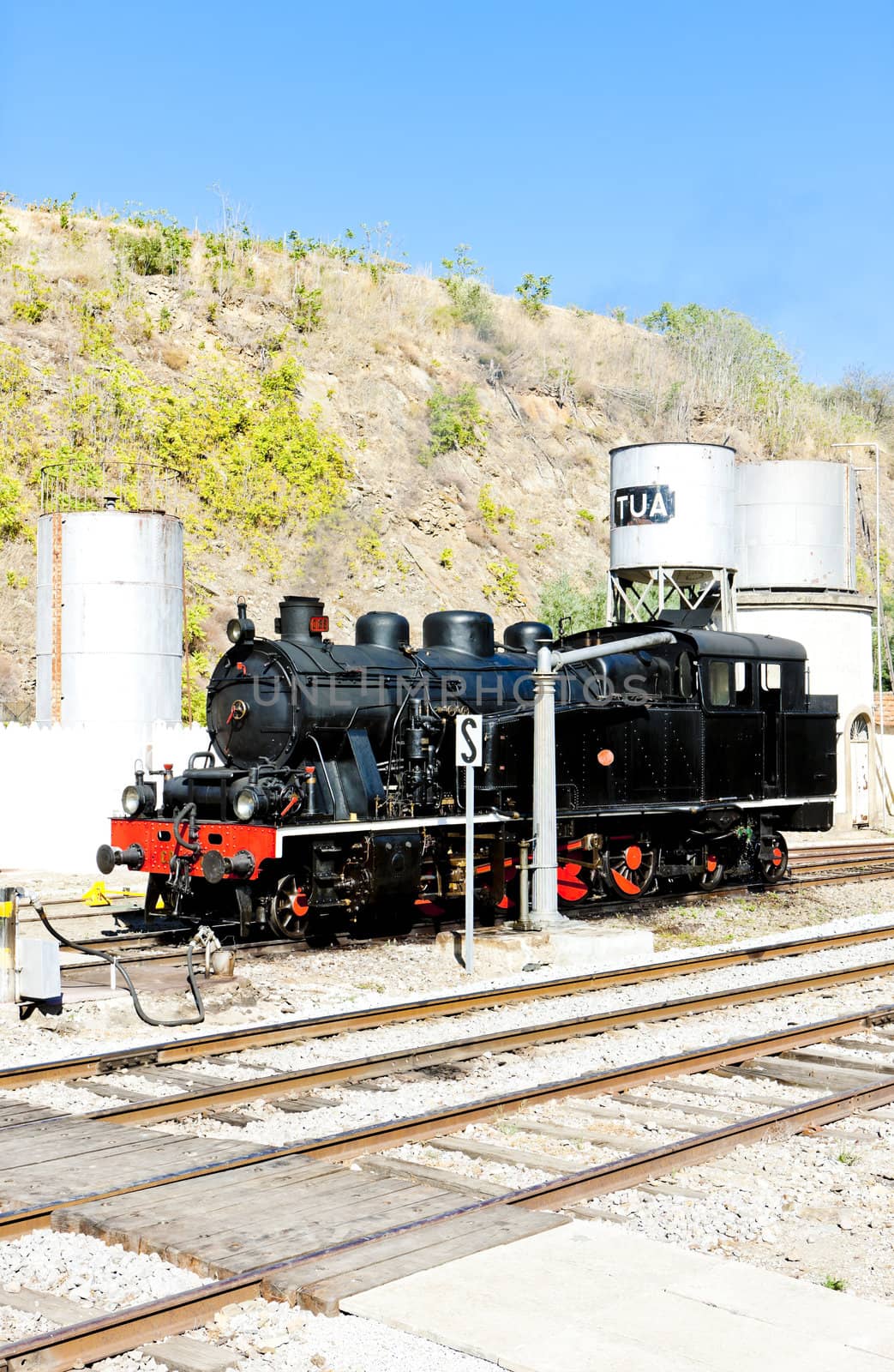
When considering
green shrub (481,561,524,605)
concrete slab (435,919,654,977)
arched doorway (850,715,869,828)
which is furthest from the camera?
green shrub (481,561,524,605)

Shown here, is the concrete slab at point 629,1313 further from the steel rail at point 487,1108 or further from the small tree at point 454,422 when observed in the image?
the small tree at point 454,422

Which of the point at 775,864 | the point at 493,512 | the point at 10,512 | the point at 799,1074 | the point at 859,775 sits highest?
the point at 493,512

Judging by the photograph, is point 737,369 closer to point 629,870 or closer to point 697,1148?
point 629,870

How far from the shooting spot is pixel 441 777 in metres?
15.2

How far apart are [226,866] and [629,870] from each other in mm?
5953

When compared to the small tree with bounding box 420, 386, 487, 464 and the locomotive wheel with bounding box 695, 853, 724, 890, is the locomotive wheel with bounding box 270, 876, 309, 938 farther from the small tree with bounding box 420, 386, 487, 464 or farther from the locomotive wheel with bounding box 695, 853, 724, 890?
the small tree with bounding box 420, 386, 487, 464

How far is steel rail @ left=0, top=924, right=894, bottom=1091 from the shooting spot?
831 centimetres

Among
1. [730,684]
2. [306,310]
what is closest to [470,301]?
[306,310]

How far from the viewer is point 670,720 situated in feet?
Answer: 55.4

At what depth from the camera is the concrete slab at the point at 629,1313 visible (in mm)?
4262

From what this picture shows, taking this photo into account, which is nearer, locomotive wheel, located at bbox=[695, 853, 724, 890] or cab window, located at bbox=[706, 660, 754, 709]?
cab window, located at bbox=[706, 660, 754, 709]

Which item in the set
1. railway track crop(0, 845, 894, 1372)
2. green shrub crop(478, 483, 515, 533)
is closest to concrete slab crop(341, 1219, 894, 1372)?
railway track crop(0, 845, 894, 1372)

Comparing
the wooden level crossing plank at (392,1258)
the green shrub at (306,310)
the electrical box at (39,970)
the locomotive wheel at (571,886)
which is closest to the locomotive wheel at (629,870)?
the locomotive wheel at (571,886)

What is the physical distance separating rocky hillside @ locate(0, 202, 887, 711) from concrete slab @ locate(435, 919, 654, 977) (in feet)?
61.8
